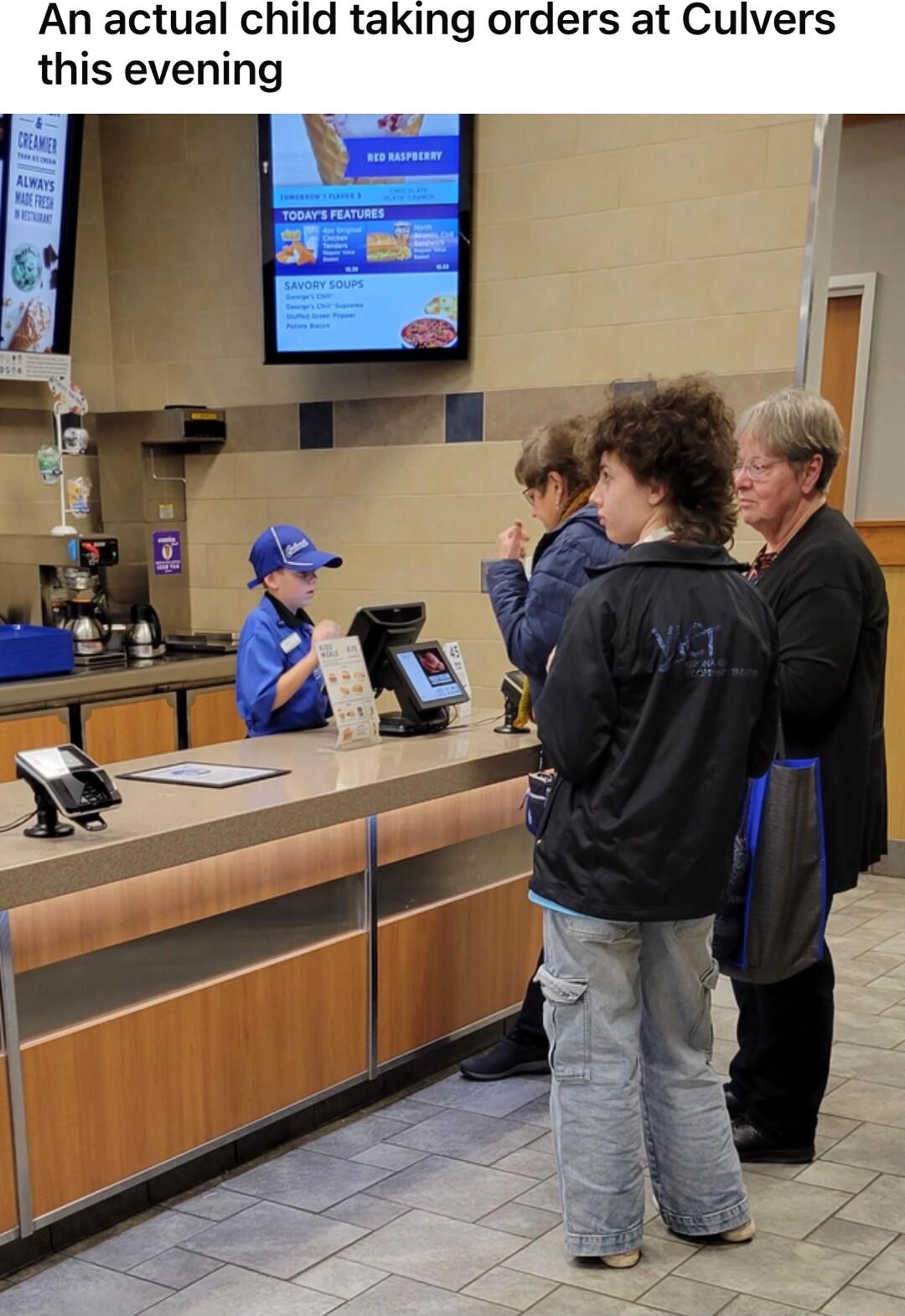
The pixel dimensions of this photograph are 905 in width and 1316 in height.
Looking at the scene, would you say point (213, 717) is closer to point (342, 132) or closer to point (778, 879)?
point (342, 132)

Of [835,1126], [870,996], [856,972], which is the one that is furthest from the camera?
[856,972]

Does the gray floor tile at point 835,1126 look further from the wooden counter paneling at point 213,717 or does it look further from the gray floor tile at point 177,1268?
the wooden counter paneling at point 213,717

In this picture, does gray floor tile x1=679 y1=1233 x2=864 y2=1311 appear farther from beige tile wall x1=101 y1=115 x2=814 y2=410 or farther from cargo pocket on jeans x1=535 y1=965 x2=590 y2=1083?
beige tile wall x1=101 y1=115 x2=814 y2=410

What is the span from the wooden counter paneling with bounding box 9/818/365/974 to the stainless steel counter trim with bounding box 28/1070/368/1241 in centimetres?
51

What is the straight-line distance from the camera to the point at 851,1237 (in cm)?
275

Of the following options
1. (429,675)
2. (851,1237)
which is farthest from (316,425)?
(851,1237)

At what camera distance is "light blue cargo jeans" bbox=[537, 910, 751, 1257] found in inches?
99.9

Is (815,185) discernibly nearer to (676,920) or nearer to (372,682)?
(372,682)

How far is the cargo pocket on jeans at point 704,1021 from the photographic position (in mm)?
2629

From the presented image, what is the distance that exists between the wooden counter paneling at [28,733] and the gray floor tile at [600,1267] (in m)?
2.80

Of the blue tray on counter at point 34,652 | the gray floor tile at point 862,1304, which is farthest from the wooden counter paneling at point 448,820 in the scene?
the blue tray on counter at point 34,652

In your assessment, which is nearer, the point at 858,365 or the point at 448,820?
the point at 448,820

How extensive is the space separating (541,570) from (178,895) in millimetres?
1103
